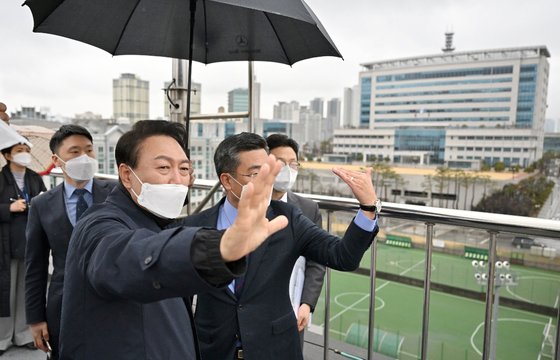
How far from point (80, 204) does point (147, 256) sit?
1626 millimetres

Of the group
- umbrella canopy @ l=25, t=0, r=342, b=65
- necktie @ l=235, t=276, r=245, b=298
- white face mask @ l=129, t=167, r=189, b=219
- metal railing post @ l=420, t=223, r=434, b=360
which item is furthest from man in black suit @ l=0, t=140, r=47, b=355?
metal railing post @ l=420, t=223, r=434, b=360

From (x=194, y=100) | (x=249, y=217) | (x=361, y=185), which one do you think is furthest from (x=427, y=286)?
(x=194, y=100)

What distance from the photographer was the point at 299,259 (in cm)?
232

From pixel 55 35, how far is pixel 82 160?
0.71 meters

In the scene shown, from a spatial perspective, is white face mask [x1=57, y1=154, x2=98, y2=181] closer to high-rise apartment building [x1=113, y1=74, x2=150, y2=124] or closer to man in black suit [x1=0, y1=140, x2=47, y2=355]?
man in black suit [x1=0, y1=140, x2=47, y2=355]

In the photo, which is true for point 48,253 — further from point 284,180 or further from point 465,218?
point 465,218

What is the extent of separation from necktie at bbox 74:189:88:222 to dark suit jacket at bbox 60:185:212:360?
1.10 m

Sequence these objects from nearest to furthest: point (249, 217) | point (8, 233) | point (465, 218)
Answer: point (249, 217), point (465, 218), point (8, 233)

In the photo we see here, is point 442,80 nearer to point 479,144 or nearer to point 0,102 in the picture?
point 479,144

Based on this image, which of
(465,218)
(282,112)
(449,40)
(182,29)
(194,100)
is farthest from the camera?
(449,40)

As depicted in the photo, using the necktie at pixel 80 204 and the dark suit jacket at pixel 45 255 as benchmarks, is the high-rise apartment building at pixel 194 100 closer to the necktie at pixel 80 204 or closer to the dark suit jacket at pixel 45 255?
the necktie at pixel 80 204

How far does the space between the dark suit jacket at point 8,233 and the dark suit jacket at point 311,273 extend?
7.08ft

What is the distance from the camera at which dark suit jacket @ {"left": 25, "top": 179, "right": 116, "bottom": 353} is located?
2084 millimetres

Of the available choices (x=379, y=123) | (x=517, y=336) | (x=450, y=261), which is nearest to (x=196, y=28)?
(x=517, y=336)
